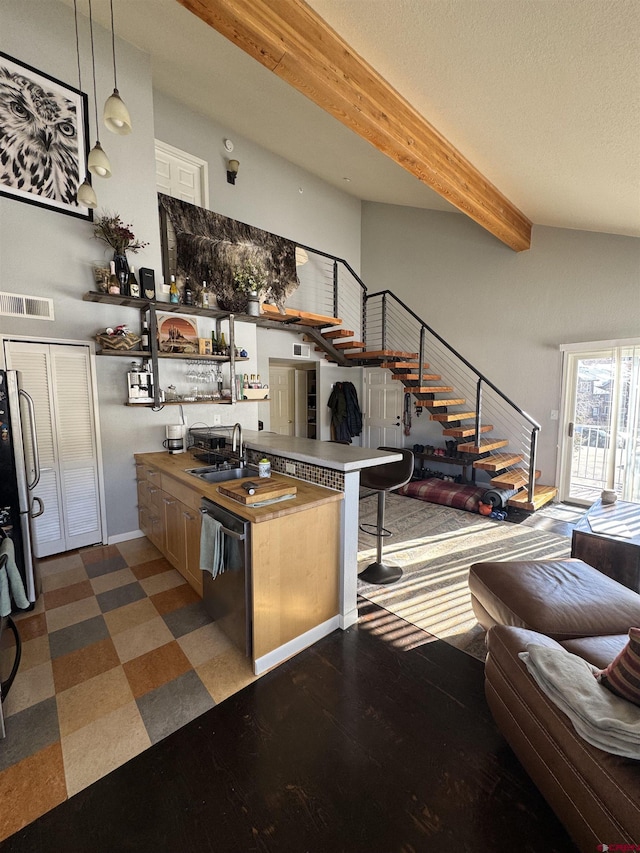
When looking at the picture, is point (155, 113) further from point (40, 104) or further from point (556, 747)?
point (556, 747)

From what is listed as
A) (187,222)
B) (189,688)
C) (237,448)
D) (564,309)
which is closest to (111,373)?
(237,448)

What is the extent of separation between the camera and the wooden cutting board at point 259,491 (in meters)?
1.95

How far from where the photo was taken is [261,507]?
6.25 ft

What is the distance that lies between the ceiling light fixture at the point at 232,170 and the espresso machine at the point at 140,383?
10.4 feet

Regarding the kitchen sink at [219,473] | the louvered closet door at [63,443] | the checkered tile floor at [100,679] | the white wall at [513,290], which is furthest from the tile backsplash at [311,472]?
the white wall at [513,290]

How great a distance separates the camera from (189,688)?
182 cm

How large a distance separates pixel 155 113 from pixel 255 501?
195 inches

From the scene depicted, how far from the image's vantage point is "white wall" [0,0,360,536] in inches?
111

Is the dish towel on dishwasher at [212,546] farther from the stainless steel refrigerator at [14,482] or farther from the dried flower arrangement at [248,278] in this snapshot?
the dried flower arrangement at [248,278]

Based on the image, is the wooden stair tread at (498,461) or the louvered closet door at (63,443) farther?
the wooden stair tread at (498,461)

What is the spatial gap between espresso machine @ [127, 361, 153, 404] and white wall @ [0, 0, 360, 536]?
142mm

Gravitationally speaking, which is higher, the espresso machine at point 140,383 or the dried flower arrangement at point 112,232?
the dried flower arrangement at point 112,232

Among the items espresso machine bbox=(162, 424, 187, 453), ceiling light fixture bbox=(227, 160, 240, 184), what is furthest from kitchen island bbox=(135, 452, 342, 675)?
ceiling light fixture bbox=(227, 160, 240, 184)

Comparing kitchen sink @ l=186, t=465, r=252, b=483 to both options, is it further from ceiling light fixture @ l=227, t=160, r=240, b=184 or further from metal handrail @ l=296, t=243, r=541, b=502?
ceiling light fixture @ l=227, t=160, r=240, b=184
